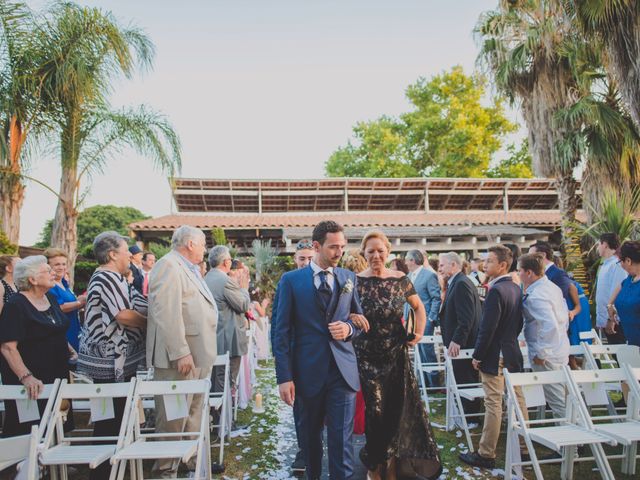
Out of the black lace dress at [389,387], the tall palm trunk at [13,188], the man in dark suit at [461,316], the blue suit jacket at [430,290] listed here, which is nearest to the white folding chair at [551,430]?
the black lace dress at [389,387]

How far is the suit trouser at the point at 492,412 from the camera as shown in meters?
4.06

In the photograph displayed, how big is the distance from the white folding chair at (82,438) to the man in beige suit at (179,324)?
0.41 meters

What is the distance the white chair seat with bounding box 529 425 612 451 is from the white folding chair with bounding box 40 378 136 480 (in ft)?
10.3

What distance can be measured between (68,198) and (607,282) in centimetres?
931

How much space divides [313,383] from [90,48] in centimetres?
845


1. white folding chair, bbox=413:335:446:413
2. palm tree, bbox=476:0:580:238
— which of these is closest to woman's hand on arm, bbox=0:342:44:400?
white folding chair, bbox=413:335:446:413

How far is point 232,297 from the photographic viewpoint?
5.32 m

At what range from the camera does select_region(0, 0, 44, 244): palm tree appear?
785cm

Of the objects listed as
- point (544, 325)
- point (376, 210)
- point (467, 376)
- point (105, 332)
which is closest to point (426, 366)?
point (467, 376)

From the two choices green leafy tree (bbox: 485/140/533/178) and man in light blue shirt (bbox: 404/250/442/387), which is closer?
man in light blue shirt (bbox: 404/250/442/387)

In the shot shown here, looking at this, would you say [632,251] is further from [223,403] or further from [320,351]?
[223,403]

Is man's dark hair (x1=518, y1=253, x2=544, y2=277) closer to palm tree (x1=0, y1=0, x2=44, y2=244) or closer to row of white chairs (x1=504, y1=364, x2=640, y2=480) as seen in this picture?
row of white chairs (x1=504, y1=364, x2=640, y2=480)

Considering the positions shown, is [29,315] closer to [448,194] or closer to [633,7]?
[633,7]

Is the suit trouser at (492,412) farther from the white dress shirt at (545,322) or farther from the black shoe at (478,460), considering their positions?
the white dress shirt at (545,322)
